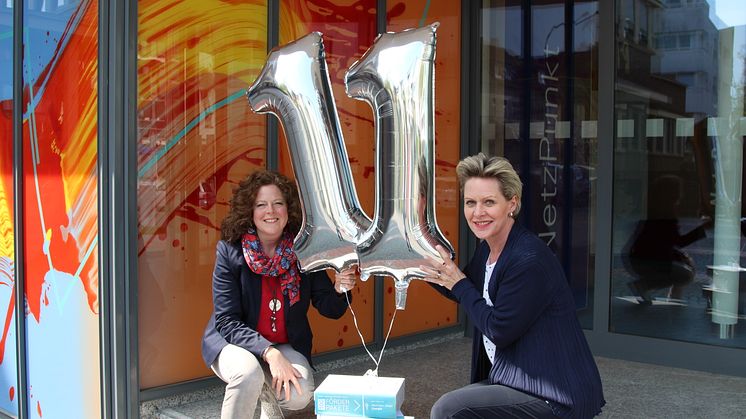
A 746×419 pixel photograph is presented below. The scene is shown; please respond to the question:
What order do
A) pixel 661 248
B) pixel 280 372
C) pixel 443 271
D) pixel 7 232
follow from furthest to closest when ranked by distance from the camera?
pixel 661 248
pixel 7 232
pixel 280 372
pixel 443 271

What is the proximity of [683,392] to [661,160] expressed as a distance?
1.55 m

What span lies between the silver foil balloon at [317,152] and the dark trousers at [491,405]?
23.1 inches

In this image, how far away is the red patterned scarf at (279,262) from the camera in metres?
2.96

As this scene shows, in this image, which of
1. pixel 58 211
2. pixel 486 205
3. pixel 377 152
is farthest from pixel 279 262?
pixel 58 211

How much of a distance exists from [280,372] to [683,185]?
3104 mm

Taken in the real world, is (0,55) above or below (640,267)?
above

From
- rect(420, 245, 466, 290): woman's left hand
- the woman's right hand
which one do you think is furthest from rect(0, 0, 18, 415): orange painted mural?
rect(420, 245, 466, 290): woman's left hand

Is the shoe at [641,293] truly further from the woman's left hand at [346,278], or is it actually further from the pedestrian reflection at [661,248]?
the woman's left hand at [346,278]

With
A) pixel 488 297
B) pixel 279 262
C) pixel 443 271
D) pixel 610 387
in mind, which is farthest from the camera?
Result: pixel 610 387

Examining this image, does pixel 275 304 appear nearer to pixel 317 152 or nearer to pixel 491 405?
pixel 317 152

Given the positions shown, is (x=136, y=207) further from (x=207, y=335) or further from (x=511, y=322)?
(x=511, y=322)

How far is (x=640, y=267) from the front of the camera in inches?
188

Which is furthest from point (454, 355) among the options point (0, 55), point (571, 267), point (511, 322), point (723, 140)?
point (0, 55)

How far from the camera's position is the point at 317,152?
94.4 inches
